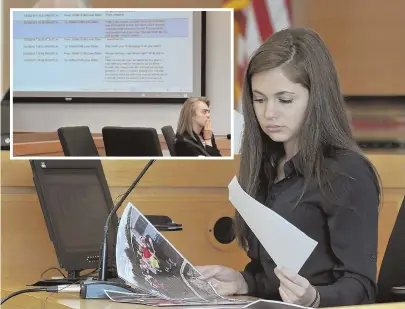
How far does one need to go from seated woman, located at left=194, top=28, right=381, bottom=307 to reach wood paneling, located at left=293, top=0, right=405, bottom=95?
1.16 m

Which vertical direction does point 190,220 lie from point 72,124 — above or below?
below

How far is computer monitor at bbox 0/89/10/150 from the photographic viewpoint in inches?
107

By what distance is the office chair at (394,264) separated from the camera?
191cm

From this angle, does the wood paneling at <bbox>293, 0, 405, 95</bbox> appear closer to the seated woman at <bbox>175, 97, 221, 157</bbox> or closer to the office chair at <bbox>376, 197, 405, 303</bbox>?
the seated woman at <bbox>175, 97, 221, 157</bbox>

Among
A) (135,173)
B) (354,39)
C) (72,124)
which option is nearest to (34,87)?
(72,124)

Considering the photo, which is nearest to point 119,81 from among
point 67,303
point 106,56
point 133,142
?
point 106,56

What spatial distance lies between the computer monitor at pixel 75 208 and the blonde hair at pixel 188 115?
1.12 feet

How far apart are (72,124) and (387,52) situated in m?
1.24

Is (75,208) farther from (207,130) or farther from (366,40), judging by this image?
(366,40)

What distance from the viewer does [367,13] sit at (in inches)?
118

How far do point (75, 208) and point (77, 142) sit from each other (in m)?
0.30

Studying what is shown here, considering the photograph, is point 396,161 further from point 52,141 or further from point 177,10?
point 52,141

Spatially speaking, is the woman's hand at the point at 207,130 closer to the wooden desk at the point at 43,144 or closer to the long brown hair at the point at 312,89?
the wooden desk at the point at 43,144

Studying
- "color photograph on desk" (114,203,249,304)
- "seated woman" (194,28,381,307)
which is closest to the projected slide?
"seated woman" (194,28,381,307)
